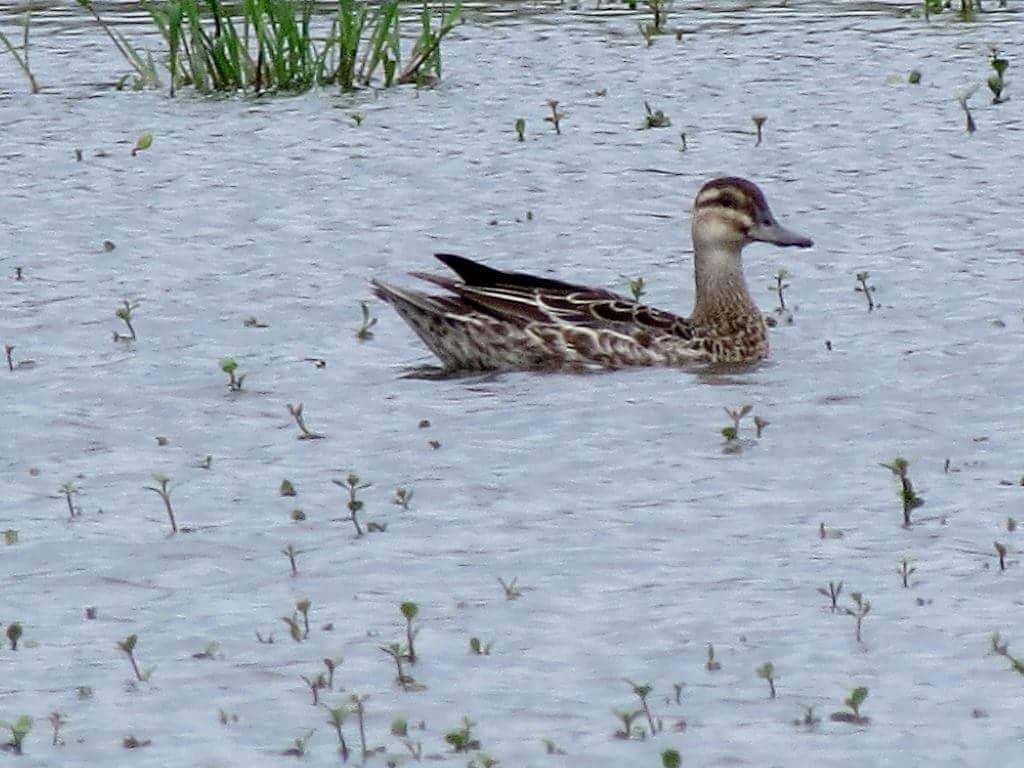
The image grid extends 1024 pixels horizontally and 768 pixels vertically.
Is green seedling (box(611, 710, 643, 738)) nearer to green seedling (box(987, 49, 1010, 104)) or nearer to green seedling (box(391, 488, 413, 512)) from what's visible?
green seedling (box(391, 488, 413, 512))

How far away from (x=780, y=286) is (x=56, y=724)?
7.24 metres

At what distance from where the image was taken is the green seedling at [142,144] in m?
18.0

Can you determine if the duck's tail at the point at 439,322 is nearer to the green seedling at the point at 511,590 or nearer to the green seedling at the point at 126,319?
the green seedling at the point at 126,319

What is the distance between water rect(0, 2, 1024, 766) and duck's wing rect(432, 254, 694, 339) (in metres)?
0.32

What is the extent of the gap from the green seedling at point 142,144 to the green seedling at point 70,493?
25.3 ft

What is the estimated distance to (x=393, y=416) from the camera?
11.9m

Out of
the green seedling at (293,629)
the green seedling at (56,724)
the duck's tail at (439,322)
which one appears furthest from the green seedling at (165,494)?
the duck's tail at (439,322)

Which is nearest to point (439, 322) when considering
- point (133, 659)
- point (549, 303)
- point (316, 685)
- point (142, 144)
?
point (549, 303)

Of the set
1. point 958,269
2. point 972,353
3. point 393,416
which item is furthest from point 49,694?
point 958,269

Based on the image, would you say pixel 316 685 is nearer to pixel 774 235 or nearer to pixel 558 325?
pixel 558 325

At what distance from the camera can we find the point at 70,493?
34.2 ft

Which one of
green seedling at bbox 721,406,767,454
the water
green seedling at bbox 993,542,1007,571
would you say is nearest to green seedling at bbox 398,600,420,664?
the water

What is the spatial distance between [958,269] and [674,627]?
243 inches

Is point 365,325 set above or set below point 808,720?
below
